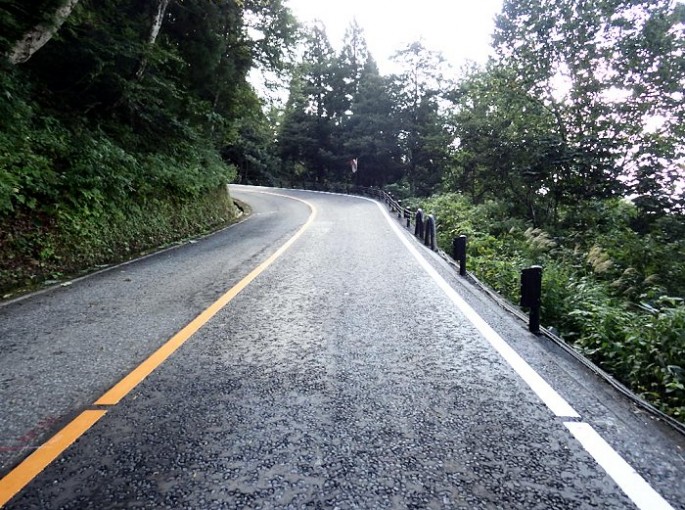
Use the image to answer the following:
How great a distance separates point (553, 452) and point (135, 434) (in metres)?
2.50

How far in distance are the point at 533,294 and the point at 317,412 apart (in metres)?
3.03

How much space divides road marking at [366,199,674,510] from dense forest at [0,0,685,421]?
971 millimetres

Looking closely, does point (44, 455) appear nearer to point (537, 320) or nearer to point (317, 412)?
point (317, 412)

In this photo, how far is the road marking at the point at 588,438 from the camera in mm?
2027

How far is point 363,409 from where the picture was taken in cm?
280

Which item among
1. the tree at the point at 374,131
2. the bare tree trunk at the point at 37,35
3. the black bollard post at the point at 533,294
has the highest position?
the tree at the point at 374,131

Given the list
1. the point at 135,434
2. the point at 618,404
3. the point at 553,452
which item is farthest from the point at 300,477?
the point at 618,404

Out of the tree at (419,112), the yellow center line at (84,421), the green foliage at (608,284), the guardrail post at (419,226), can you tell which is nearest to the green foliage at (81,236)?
the yellow center line at (84,421)

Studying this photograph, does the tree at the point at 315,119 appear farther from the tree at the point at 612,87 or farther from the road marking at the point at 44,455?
the road marking at the point at 44,455

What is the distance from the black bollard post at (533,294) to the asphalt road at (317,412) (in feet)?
0.59

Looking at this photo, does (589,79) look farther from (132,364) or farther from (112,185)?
(132,364)

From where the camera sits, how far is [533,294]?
459cm

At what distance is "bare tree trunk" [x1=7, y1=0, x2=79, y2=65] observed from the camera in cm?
780

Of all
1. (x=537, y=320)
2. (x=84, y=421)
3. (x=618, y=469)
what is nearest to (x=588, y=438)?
(x=618, y=469)
